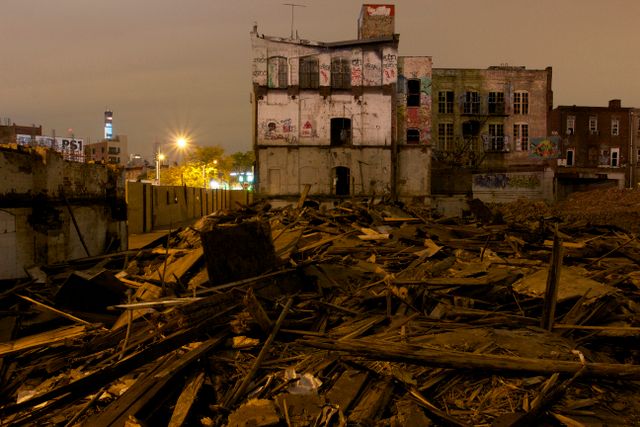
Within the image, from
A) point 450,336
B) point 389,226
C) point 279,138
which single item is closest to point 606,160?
point 279,138

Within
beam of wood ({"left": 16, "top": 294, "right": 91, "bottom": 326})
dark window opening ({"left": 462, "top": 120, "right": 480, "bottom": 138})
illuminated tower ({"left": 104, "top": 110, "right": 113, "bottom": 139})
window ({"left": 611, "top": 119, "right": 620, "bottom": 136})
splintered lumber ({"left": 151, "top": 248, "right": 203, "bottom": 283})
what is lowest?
beam of wood ({"left": 16, "top": 294, "right": 91, "bottom": 326})

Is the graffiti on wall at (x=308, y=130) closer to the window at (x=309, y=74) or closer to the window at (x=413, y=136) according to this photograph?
the window at (x=309, y=74)

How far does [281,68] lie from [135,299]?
25862 mm

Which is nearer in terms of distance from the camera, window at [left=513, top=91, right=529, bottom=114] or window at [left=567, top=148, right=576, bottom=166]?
window at [left=513, top=91, right=529, bottom=114]

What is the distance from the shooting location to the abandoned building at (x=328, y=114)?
28.2 m

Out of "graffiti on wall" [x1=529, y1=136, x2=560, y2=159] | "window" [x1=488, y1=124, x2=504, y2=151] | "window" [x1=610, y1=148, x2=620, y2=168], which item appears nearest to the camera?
"graffiti on wall" [x1=529, y1=136, x2=560, y2=159]

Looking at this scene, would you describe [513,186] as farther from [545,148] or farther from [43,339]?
[43,339]

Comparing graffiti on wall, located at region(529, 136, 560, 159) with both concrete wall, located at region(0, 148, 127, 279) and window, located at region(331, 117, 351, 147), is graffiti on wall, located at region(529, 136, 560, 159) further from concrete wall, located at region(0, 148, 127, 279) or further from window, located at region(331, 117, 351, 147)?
concrete wall, located at region(0, 148, 127, 279)

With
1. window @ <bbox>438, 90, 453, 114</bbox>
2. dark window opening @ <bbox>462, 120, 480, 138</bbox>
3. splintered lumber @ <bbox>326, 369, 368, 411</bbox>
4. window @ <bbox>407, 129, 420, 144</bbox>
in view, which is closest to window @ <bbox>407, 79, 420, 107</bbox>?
window @ <bbox>407, 129, 420, 144</bbox>

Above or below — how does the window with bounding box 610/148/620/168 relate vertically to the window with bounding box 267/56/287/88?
below

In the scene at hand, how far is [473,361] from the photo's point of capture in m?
3.19

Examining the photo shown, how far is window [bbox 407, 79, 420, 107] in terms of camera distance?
98.8ft

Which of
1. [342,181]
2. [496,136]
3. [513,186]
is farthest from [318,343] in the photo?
[496,136]

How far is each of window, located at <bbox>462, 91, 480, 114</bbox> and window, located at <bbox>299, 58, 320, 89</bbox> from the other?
42.4ft
